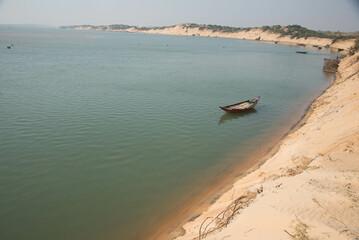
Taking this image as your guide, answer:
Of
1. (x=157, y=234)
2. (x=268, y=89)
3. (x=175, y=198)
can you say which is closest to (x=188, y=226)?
(x=157, y=234)

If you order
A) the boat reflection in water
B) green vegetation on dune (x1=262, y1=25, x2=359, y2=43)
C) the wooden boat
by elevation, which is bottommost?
the boat reflection in water

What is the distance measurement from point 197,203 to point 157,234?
8.03ft

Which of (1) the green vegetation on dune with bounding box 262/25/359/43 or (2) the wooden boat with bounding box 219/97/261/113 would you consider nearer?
(2) the wooden boat with bounding box 219/97/261/113

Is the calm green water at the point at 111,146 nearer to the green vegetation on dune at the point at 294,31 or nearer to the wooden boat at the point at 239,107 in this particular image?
the wooden boat at the point at 239,107

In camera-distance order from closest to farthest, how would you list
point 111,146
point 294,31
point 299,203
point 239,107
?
point 299,203 → point 111,146 → point 239,107 → point 294,31

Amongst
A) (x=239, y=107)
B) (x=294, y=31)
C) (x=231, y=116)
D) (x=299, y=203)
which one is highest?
(x=294, y=31)

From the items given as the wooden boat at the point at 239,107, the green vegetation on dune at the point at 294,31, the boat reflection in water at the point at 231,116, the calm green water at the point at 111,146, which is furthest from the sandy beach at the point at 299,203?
the green vegetation on dune at the point at 294,31

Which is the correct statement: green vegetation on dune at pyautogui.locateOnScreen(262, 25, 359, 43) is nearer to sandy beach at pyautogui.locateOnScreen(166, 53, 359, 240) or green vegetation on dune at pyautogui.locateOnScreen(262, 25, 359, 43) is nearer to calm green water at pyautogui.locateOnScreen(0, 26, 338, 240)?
calm green water at pyautogui.locateOnScreen(0, 26, 338, 240)

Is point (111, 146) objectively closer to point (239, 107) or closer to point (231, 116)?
point (231, 116)

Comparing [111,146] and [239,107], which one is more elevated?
[239,107]

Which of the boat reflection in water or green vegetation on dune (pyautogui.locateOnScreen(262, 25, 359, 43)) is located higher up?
A: green vegetation on dune (pyautogui.locateOnScreen(262, 25, 359, 43))

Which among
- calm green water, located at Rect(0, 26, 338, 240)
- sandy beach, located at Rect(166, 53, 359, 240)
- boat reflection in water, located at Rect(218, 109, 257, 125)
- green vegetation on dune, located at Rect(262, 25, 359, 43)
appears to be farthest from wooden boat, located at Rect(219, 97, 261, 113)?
green vegetation on dune, located at Rect(262, 25, 359, 43)

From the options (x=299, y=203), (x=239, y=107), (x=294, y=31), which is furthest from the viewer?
(x=294, y=31)

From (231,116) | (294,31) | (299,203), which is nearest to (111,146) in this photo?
(299,203)
